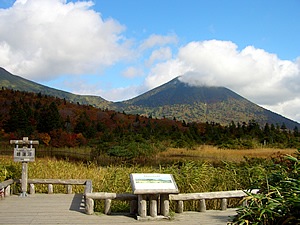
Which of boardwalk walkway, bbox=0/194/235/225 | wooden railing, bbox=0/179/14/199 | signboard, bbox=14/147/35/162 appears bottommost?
boardwalk walkway, bbox=0/194/235/225

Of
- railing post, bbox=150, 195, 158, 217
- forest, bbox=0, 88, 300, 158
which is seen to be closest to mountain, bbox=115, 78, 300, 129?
forest, bbox=0, 88, 300, 158

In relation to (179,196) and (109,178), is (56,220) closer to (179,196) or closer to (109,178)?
(179,196)

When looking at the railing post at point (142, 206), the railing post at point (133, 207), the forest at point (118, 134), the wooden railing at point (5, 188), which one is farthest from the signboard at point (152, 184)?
the forest at point (118, 134)

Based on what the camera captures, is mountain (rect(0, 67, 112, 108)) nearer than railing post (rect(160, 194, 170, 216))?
No

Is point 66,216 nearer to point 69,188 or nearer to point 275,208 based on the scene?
point 69,188

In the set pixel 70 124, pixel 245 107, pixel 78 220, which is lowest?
pixel 78 220

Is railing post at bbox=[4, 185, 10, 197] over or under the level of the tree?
under

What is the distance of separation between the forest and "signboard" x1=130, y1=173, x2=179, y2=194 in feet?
63.5

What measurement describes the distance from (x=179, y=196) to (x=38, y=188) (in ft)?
14.3

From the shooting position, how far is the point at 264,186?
400 cm

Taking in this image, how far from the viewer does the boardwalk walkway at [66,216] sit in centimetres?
546

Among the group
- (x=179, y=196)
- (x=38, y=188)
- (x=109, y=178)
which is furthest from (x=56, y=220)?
(x=38, y=188)

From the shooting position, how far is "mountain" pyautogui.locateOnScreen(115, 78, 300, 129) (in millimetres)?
132375

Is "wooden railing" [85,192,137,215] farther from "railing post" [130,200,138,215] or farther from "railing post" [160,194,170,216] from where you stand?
"railing post" [160,194,170,216]
